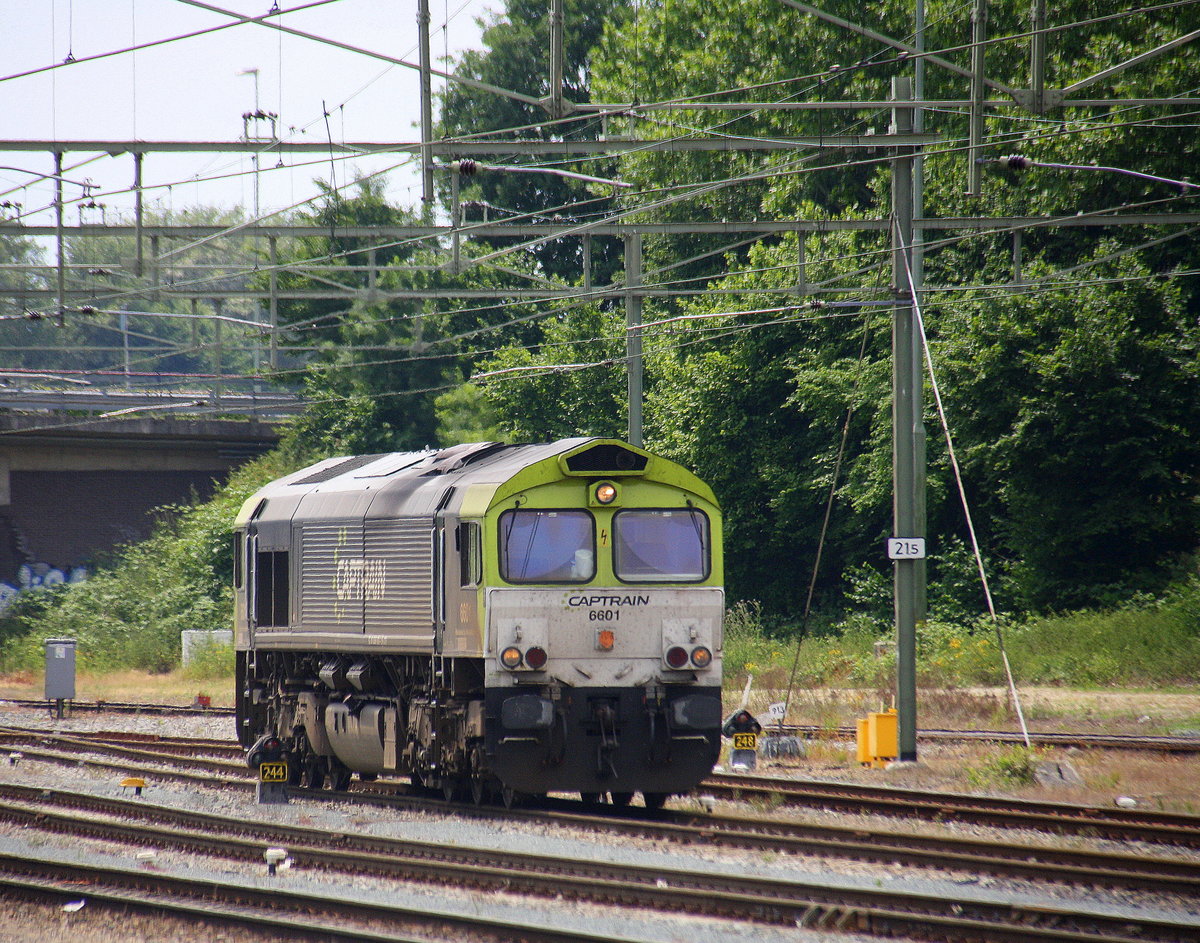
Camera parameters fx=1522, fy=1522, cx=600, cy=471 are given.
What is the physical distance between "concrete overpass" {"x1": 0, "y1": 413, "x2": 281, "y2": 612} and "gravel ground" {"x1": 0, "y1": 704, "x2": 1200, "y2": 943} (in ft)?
94.6

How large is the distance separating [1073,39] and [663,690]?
895 inches

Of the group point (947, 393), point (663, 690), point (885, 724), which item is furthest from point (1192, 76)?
point (663, 690)

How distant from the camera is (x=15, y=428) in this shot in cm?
4172

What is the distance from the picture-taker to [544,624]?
13.8 metres

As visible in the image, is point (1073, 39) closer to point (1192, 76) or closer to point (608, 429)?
point (1192, 76)

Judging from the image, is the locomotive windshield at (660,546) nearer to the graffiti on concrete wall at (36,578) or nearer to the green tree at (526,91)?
the graffiti on concrete wall at (36,578)

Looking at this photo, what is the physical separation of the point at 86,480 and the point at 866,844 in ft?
128

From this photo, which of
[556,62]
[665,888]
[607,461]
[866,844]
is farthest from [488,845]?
[556,62]

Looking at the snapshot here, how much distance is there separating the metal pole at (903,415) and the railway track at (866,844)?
4302mm

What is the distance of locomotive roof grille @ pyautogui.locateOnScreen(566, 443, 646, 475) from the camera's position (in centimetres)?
1427

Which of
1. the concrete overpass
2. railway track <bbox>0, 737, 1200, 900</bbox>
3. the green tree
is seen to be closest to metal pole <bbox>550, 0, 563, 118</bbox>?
railway track <bbox>0, 737, 1200, 900</bbox>

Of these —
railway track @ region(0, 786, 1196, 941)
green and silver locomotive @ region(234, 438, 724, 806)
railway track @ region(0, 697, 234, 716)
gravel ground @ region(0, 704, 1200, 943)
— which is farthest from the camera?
railway track @ region(0, 697, 234, 716)

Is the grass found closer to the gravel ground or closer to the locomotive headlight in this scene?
the gravel ground

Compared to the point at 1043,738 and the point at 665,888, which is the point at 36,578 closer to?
the point at 1043,738
